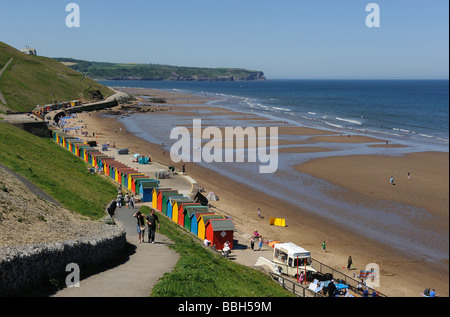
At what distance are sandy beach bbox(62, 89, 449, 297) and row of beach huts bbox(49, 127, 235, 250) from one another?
485 cm

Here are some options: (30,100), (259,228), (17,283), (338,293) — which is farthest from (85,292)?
(30,100)

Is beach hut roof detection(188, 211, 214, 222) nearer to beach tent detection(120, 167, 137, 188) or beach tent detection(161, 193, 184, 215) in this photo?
beach tent detection(161, 193, 184, 215)

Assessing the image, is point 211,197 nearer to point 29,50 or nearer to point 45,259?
point 45,259

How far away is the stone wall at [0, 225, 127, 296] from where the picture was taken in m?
9.44

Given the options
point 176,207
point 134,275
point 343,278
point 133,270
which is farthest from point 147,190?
point 134,275

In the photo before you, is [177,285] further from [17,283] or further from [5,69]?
[5,69]

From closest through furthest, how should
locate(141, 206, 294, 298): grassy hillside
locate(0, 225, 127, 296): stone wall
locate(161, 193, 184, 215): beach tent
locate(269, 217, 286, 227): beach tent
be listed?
1. locate(0, 225, 127, 296): stone wall
2. locate(141, 206, 294, 298): grassy hillside
3. locate(161, 193, 184, 215): beach tent
4. locate(269, 217, 286, 227): beach tent

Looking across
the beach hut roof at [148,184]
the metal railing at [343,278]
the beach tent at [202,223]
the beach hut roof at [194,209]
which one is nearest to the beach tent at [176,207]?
the beach hut roof at [194,209]

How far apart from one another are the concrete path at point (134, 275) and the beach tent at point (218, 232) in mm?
6847

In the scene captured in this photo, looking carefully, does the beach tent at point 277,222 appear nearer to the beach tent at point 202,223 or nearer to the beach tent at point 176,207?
the beach tent at point 176,207

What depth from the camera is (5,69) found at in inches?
4353

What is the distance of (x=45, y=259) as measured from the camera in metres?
10.7

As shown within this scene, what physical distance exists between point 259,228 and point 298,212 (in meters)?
4.87

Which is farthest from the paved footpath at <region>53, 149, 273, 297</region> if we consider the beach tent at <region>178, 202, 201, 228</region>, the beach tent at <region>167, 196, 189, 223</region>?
the beach tent at <region>167, 196, 189, 223</region>
